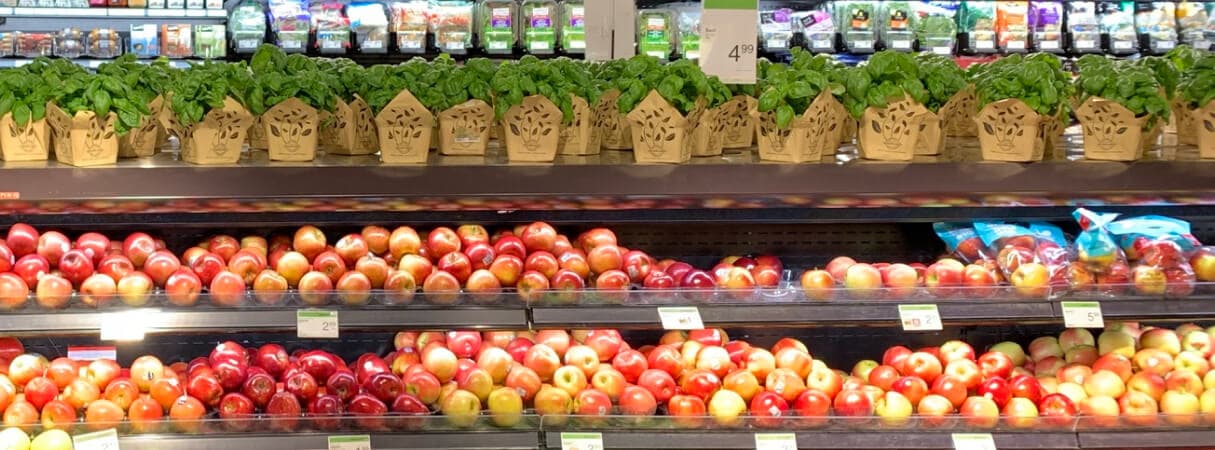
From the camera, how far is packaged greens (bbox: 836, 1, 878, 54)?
21.1 ft

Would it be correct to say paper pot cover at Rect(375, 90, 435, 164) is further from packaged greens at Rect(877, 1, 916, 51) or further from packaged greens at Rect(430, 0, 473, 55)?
packaged greens at Rect(877, 1, 916, 51)

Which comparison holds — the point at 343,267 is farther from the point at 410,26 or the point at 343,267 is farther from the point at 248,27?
the point at 248,27

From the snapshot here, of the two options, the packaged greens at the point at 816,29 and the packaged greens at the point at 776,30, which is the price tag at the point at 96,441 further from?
the packaged greens at the point at 816,29

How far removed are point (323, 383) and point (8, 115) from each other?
0.91 m

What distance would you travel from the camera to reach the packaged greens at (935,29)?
6406 millimetres

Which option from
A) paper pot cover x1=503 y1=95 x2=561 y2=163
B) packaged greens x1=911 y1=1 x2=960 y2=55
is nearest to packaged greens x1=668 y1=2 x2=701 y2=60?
packaged greens x1=911 y1=1 x2=960 y2=55

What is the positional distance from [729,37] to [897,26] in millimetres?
3898

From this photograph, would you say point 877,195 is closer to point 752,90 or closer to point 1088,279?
point 752,90

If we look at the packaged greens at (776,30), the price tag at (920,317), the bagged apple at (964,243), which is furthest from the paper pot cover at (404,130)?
the packaged greens at (776,30)

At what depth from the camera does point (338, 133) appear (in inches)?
111

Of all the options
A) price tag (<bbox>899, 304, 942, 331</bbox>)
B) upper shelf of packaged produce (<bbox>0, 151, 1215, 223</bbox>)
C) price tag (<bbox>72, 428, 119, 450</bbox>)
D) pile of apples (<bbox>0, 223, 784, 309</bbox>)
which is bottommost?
price tag (<bbox>72, 428, 119, 450</bbox>)

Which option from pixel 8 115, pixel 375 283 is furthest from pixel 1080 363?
pixel 8 115

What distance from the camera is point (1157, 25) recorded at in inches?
259

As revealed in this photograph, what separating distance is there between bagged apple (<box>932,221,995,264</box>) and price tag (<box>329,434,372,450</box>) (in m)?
1.49
